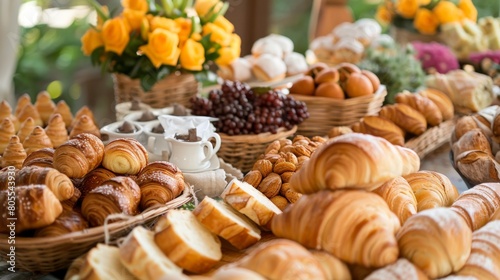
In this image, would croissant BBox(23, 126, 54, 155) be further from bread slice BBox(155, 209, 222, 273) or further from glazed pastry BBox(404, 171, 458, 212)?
glazed pastry BBox(404, 171, 458, 212)

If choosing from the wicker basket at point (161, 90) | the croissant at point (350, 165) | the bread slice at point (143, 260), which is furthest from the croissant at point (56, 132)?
the croissant at point (350, 165)

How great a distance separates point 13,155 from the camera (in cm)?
168

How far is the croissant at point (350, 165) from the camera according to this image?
1111 mm

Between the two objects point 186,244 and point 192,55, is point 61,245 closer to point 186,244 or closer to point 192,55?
point 186,244

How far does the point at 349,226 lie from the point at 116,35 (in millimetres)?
1596

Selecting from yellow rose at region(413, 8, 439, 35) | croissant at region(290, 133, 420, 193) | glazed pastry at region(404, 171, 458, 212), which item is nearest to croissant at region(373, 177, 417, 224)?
glazed pastry at region(404, 171, 458, 212)

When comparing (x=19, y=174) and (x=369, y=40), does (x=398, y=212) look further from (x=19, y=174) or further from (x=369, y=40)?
(x=369, y=40)

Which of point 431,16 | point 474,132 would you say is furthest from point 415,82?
point 431,16

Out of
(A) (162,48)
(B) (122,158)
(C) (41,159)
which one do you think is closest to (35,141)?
(C) (41,159)

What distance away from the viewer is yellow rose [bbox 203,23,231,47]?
252 centimetres

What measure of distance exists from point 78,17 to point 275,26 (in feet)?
5.49

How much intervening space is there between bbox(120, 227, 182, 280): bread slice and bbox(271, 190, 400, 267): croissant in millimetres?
240

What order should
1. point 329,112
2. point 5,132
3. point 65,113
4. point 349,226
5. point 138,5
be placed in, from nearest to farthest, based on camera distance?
1. point 349,226
2. point 5,132
3. point 65,113
4. point 329,112
5. point 138,5

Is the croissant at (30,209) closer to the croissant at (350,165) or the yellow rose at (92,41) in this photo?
the croissant at (350,165)
